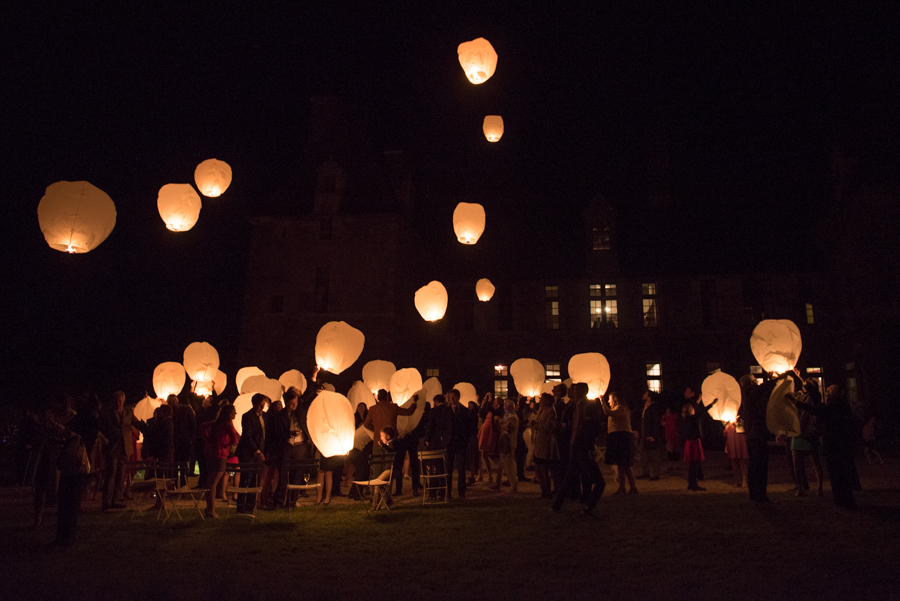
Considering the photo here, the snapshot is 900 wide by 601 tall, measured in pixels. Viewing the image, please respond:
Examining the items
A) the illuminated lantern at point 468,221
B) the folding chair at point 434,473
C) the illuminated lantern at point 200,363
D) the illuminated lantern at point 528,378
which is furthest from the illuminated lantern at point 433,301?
the illuminated lantern at point 200,363

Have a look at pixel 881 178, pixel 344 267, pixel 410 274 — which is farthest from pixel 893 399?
pixel 344 267

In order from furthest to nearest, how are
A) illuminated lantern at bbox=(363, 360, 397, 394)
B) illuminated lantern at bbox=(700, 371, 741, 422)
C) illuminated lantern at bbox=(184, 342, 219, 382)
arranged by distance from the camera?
illuminated lantern at bbox=(363, 360, 397, 394)
illuminated lantern at bbox=(184, 342, 219, 382)
illuminated lantern at bbox=(700, 371, 741, 422)

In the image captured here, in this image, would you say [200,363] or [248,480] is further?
[200,363]

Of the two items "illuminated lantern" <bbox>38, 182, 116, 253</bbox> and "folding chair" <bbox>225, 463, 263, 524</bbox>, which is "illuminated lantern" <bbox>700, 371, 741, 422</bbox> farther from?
"illuminated lantern" <bbox>38, 182, 116, 253</bbox>

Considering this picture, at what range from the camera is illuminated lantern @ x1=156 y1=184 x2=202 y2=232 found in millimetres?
9047

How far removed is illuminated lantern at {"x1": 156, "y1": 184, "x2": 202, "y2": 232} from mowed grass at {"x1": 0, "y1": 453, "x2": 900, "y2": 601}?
13.9 ft

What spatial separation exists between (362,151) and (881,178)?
18.9 m

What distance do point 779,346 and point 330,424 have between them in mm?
5729

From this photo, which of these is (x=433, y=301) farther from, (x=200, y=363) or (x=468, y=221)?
(x=200, y=363)

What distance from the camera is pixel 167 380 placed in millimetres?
11297

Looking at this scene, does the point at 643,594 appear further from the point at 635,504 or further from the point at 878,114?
the point at 878,114

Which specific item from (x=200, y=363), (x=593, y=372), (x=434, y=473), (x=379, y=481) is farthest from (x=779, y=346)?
(x=200, y=363)

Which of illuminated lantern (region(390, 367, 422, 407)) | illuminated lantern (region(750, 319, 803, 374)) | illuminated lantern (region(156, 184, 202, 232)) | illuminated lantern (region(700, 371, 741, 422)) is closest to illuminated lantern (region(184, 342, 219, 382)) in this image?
illuminated lantern (region(156, 184, 202, 232))

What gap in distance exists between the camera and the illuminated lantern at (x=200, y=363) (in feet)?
37.3
